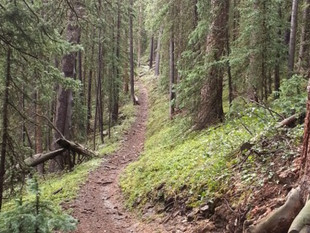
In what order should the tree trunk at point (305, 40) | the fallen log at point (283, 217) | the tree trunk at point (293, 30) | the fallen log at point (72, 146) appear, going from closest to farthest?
the fallen log at point (283, 217) < the tree trunk at point (293, 30) < the tree trunk at point (305, 40) < the fallen log at point (72, 146)

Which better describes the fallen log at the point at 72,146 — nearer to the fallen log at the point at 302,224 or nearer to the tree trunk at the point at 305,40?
the tree trunk at the point at 305,40

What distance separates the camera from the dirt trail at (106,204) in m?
8.17

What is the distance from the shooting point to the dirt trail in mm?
8172

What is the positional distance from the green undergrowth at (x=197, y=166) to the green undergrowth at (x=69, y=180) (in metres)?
1.60

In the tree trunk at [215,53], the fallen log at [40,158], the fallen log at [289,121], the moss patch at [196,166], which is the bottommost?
the fallen log at [40,158]

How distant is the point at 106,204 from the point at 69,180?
115 inches

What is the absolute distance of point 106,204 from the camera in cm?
994

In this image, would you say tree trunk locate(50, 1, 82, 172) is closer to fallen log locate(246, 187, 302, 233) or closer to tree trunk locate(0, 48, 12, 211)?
tree trunk locate(0, 48, 12, 211)

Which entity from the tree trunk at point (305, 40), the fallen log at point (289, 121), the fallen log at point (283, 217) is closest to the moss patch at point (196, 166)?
the fallen log at point (289, 121)

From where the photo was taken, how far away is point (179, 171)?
9078mm

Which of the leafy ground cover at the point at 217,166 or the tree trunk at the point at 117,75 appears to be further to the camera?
the tree trunk at the point at 117,75

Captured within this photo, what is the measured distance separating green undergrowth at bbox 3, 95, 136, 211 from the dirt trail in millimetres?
312

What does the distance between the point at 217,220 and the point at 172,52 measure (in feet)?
52.4

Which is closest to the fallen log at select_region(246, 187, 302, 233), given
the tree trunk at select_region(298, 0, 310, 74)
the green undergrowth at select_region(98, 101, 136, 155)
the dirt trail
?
the dirt trail
